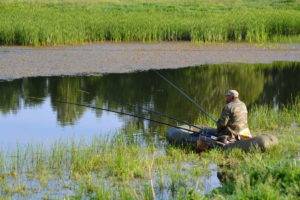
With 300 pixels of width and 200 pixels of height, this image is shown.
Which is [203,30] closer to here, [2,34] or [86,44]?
[86,44]

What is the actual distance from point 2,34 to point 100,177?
1710cm

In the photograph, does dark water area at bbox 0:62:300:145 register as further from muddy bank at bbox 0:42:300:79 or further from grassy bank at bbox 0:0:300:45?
grassy bank at bbox 0:0:300:45

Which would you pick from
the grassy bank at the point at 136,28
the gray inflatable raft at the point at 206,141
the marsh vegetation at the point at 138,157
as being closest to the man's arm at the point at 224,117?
the gray inflatable raft at the point at 206,141

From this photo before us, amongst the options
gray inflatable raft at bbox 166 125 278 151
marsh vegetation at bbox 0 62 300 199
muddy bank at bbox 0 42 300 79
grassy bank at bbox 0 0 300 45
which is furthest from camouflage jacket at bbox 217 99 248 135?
grassy bank at bbox 0 0 300 45

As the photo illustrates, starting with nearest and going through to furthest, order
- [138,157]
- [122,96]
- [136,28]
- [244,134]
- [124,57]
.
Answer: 1. [138,157]
2. [244,134]
3. [122,96]
4. [124,57]
5. [136,28]

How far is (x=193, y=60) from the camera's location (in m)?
24.2

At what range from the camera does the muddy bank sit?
21453 millimetres

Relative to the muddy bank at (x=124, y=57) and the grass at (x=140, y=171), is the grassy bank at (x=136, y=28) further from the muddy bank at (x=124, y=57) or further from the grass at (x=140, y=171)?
the grass at (x=140, y=171)

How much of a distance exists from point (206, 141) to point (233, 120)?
1.83 ft

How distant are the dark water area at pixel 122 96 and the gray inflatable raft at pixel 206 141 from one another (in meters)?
1.65

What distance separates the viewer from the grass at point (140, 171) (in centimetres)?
750

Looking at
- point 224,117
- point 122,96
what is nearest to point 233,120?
point 224,117

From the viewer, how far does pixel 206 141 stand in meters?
10.9

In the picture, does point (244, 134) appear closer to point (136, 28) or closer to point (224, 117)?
point (224, 117)
